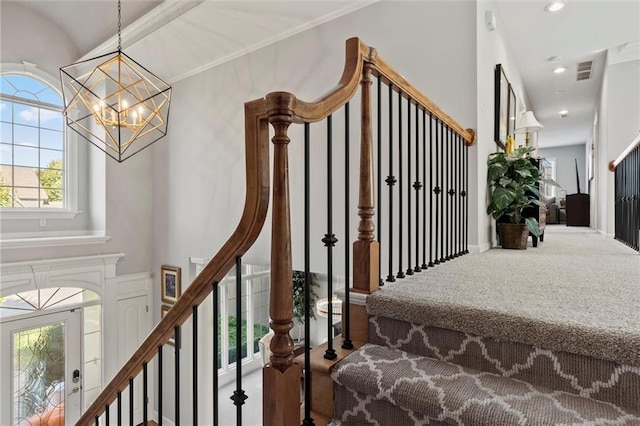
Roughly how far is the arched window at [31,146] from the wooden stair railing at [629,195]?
6094 millimetres

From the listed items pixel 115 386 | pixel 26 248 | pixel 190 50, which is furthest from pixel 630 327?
pixel 26 248

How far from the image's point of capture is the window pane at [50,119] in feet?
14.9

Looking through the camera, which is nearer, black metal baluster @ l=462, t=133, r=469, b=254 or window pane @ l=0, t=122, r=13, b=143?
black metal baluster @ l=462, t=133, r=469, b=254

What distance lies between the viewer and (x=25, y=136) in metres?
4.39

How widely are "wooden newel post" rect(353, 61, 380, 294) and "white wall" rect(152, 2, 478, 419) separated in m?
1.75

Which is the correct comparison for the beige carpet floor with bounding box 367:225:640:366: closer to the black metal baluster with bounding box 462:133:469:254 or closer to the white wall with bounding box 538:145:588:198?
the black metal baluster with bounding box 462:133:469:254

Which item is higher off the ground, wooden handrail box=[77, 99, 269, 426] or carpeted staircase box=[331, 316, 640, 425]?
wooden handrail box=[77, 99, 269, 426]

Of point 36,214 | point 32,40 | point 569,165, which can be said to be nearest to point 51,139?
point 36,214

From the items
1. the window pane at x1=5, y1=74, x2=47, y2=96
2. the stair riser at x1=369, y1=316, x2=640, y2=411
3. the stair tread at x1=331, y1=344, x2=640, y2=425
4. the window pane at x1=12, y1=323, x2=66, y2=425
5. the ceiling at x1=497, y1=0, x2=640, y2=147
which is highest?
the ceiling at x1=497, y1=0, x2=640, y2=147

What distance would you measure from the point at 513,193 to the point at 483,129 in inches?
22.8

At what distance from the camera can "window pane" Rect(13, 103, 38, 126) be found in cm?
430

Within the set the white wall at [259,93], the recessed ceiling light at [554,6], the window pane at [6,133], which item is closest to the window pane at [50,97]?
the window pane at [6,133]

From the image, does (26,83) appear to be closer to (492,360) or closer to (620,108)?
(492,360)

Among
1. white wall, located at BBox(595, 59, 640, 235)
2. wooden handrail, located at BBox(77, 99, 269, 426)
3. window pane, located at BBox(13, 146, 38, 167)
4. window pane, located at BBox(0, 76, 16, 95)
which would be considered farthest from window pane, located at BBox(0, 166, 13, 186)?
white wall, located at BBox(595, 59, 640, 235)
